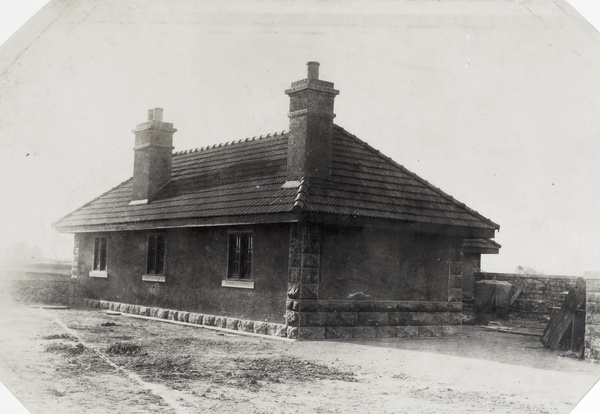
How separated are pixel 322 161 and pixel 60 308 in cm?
1039

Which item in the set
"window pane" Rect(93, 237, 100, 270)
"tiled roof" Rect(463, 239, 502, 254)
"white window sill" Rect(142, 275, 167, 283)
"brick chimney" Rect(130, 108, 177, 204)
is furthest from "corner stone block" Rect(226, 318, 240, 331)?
"tiled roof" Rect(463, 239, 502, 254)

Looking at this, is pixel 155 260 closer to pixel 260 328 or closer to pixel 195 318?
pixel 195 318

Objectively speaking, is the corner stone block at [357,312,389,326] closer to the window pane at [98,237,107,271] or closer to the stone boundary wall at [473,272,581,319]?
the stone boundary wall at [473,272,581,319]

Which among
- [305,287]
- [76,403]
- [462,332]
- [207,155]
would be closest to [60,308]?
[207,155]

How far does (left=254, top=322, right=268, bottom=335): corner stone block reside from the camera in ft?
49.0

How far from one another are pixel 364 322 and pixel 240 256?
3.48 meters

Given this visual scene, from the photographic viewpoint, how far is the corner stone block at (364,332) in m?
14.8

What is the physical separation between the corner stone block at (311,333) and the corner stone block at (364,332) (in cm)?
86

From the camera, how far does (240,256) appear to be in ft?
53.3

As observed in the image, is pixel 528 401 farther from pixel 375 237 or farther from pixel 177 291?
pixel 177 291

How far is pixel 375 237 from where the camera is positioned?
50.4 ft

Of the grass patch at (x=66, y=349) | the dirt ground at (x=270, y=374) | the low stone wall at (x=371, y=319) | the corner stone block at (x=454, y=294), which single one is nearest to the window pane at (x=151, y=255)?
the dirt ground at (x=270, y=374)

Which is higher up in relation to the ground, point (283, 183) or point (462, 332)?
point (283, 183)

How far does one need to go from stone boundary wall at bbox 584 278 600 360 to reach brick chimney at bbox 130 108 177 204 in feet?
44.7
